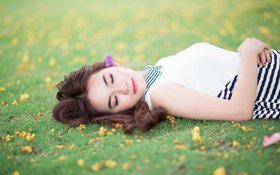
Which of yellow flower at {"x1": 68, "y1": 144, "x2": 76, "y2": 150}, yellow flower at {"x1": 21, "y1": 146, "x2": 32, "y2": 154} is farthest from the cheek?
yellow flower at {"x1": 21, "y1": 146, "x2": 32, "y2": 154}

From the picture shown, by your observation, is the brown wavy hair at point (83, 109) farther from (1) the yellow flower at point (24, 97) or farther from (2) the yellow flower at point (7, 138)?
(1) the yellow flower at point (24, 97)

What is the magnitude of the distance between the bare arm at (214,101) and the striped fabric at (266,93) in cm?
15

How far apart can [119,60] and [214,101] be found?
3.83 m

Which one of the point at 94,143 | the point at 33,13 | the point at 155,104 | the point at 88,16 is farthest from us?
the point at 33,13

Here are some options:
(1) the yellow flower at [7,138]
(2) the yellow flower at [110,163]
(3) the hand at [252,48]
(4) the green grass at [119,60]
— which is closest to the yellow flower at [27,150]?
(4) the green grass at [119,60]

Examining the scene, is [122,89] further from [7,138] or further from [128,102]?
[7,138]

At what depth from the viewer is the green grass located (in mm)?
2711

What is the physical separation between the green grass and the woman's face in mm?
297

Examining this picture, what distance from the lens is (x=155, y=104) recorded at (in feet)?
11.3

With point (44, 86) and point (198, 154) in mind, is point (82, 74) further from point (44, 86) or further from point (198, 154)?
point (44, 86)

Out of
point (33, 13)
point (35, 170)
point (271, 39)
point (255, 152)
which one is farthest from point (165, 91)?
point (33, 13)

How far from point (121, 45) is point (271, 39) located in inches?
124

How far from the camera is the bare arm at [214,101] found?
3162 millimetres

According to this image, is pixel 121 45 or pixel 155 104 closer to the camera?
pixel 155 104
